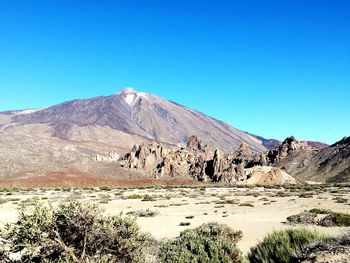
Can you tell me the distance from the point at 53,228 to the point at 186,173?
8897cm

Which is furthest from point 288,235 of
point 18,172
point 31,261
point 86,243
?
point 18,172

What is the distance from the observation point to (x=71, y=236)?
800cm

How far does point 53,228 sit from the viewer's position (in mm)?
7824

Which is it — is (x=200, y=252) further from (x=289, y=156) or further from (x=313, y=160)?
(x=289, y=156)

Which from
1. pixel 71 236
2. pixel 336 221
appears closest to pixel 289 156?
pixel 336 221

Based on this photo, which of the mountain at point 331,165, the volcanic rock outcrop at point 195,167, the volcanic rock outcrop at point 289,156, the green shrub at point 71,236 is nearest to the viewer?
the green shrub at point 71,236

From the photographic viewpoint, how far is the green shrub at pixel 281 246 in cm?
949

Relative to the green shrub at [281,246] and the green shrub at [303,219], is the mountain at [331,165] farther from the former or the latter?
the green shrub at [281,246]

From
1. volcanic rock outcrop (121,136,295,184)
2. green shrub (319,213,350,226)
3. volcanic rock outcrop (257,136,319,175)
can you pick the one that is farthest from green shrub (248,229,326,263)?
volcanic rock outcrop (257,136,319,175)

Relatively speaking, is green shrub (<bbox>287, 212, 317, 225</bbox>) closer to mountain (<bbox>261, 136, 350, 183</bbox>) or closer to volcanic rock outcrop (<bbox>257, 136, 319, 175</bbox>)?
mountain (<bbox>261, 136, 350, 183</bbox>)

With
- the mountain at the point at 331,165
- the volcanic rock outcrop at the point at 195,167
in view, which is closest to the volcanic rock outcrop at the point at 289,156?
the mountain at the point at 331,165

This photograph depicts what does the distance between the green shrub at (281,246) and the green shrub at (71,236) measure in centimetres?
315

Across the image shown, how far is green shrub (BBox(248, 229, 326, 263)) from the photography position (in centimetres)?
949

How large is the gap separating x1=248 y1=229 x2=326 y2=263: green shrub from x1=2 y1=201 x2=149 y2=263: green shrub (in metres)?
3.15
